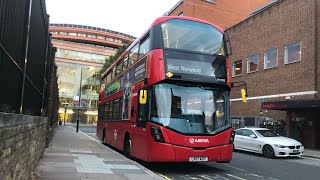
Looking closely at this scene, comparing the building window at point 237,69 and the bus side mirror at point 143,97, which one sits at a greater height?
the building window at point 237,69

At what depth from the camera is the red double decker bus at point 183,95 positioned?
37.2ft

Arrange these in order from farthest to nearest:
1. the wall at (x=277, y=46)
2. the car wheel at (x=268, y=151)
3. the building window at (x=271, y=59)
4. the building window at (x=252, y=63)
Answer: the building window at (x=252, y=63)
the building window at (x=271, y=59)
the wall at (x=277, y=46)
the car wheel at (x=268, y=151)

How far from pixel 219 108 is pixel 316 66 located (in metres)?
14.7

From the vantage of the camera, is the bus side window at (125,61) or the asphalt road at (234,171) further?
the bus side window at (125,61)

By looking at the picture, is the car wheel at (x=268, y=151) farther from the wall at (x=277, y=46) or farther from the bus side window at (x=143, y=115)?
A: the bus side window at (x=143, y=115)

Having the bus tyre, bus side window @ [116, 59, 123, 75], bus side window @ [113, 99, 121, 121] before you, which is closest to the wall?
bus side window @ [116, 59, 123, 75]

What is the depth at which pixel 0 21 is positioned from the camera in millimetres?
4062

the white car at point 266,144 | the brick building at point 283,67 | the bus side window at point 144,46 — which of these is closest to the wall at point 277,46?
the brick building at point 283,67

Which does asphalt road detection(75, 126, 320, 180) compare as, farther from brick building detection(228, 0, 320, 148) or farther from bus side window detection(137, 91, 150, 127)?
brick building detection(228, 0, 320, 148)

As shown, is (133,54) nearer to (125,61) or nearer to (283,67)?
(125,61)

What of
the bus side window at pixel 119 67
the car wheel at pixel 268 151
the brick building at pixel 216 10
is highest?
the brick building at pixel 216 10

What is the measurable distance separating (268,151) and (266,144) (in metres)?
0.35

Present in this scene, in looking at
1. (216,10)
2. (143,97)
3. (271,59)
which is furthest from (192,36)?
(216,10)

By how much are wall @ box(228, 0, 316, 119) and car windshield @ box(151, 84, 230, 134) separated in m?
14.5
